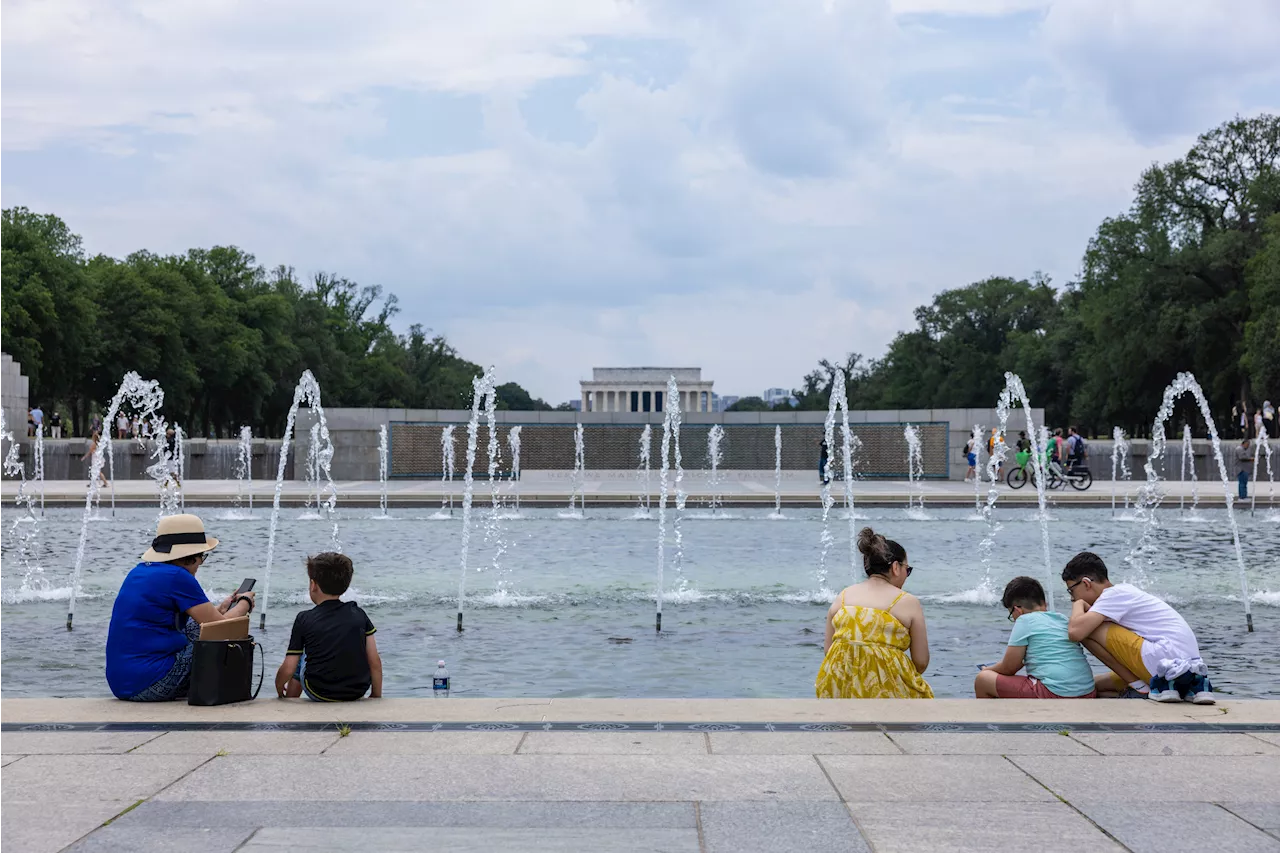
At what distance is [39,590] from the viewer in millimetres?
13523

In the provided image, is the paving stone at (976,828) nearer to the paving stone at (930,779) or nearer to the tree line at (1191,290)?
the paving stone at (930,779)

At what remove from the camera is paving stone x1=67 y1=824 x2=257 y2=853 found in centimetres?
432

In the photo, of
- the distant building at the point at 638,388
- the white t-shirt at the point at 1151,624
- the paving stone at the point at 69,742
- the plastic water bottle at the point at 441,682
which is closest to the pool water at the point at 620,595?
the plastic water bottle at the point at 441,682

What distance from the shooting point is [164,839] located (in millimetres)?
4422

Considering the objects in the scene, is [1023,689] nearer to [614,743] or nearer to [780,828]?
[614,743]

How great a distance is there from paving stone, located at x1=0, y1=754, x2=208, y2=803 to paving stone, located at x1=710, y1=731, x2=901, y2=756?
2121 millimetres

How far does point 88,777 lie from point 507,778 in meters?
1.56

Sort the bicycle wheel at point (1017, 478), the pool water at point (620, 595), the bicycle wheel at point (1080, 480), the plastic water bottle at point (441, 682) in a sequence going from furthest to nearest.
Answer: the bicycle wheel at point (1017, 478), the bicycle wheel at point (1080, 480), the pool water at point (620, 595), the plastic water bottle at point (441, 682)

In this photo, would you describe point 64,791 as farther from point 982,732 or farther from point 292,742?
point 982,732

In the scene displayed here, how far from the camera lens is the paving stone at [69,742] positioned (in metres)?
5.68

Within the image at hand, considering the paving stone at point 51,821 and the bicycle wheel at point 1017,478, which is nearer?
the paving stone at point 51,821

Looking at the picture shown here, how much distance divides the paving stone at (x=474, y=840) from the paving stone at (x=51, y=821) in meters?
0.59

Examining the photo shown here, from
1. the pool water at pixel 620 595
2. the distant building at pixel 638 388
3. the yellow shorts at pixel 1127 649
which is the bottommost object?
the pool water at pixel 620 595

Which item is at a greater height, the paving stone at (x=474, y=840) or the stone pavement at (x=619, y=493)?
the stone pavement at (x=619, y=493)
